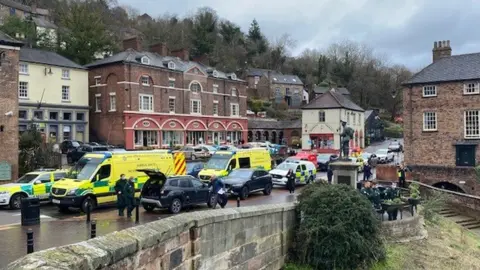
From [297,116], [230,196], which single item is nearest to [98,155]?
[230,196]

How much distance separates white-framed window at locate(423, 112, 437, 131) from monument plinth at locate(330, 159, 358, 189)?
22.5 m

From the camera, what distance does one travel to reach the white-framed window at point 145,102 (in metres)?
48.0

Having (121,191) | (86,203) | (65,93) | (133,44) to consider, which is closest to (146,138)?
(65,93)

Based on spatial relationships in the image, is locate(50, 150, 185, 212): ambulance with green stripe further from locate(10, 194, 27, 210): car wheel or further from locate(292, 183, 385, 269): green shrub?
locate(292, 183, 385, 269): green shrub

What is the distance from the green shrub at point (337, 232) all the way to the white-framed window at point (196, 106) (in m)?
42.2

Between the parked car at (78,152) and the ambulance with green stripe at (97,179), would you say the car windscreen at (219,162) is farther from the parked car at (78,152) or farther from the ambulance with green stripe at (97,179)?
the parked car at (78,152)

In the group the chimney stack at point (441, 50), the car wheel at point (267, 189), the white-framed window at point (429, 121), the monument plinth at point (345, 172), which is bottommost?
the car wheel at point (267, 189)

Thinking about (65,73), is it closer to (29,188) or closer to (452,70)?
(29,188)

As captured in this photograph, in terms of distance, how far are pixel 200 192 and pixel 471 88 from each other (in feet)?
89.6

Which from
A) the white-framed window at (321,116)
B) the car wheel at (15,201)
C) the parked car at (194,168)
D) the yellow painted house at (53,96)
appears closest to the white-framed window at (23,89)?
the yellow painted house at (53,96)

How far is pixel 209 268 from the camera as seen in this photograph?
26.9 feet

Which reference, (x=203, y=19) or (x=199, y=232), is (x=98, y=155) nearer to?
(x=199, y=232)

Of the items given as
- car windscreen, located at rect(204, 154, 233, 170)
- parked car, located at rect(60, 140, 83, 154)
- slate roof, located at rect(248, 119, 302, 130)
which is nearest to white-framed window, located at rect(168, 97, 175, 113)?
parked car, located at rect(60, 140, 83, 154)

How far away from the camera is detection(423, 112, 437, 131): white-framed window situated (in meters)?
37.8
